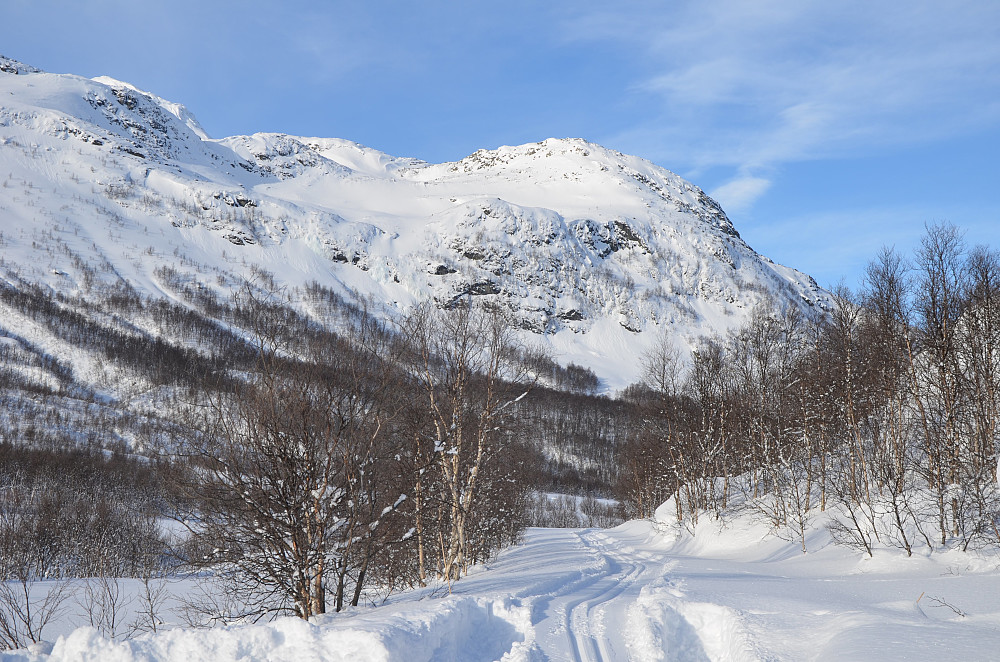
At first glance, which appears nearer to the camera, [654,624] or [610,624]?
[654,624]

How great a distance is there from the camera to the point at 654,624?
33.6 ft

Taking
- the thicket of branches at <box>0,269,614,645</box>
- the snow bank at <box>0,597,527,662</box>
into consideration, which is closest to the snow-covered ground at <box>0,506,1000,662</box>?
the snow bank at <box>0,597,527,662</box>

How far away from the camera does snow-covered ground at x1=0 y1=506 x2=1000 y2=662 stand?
721 centimetres

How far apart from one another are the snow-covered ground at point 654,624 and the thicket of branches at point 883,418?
2.05 meters

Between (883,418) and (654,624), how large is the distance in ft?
72.2

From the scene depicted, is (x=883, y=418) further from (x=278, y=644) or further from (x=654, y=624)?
(x=278, y=644)

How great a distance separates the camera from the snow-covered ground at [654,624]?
7211mm

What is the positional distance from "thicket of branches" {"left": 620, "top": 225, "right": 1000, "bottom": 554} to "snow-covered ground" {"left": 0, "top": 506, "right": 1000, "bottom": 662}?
2052mm

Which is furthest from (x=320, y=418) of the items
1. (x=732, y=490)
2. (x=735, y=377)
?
(x=735, y=377)

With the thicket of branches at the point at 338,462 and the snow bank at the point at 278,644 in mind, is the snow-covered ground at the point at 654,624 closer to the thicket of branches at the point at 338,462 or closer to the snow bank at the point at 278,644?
the snow bank at the point at 278,644

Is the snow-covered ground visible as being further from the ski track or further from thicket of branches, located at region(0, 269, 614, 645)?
thicket of branches, located at region(0, 269, 614, 645)

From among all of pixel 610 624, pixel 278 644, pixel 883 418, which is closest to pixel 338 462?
pixel 278 644

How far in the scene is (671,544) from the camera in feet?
103

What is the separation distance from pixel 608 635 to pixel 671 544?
2361cm
